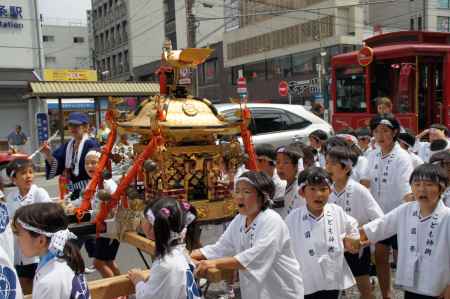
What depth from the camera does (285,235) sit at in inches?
94.8

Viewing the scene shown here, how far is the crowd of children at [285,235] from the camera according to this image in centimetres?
185

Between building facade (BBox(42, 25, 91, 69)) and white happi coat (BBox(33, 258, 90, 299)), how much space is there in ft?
169

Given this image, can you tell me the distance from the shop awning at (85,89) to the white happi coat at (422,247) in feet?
36.1

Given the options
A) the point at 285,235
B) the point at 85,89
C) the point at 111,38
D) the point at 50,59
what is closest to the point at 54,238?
the point at 285,235

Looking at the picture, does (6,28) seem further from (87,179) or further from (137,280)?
(137,280)

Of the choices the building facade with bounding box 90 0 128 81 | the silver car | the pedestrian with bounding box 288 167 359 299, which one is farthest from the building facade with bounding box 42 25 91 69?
the pedestrian with bounding box 288 167 359 299

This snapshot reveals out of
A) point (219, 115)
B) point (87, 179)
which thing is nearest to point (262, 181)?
point (219, 115)

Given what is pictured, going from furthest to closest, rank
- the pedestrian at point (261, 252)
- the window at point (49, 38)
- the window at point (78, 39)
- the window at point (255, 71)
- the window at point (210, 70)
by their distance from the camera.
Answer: the window at point (78, 39) < the window at point (49, 38) < the window at point (210, 70) < the window at point (255, 71) < the pedestrian at point (261, 252)

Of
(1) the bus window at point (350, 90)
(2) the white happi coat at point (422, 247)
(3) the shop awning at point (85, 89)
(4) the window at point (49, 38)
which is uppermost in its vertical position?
(4) the window at point (49, 38)

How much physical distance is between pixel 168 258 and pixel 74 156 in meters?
2.50

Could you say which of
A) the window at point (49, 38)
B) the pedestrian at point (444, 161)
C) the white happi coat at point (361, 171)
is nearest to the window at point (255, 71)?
the window at point (49, 38)

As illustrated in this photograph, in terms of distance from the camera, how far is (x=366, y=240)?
108 inches

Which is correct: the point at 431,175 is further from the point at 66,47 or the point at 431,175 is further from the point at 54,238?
the point at 66,47

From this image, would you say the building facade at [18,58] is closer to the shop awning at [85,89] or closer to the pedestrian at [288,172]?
the shop awning at [85,89]
